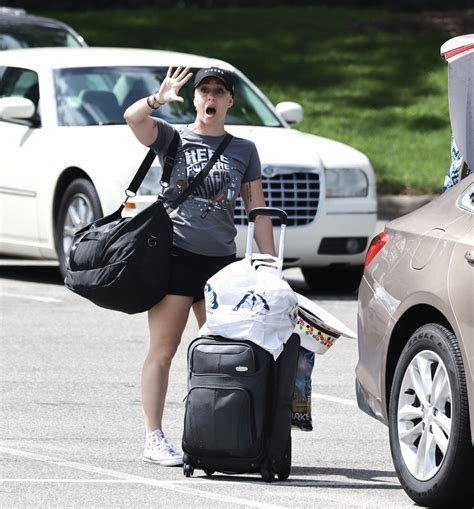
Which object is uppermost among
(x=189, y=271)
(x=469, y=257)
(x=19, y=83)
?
(x=469, y=257)

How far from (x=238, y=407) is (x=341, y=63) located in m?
19.0

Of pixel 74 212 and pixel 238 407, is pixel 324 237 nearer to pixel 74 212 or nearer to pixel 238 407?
pixel 74 212

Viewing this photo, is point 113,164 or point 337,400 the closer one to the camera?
point 337,400

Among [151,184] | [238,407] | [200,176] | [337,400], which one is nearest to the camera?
[238,407]

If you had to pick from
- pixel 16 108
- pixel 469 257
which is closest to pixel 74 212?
pixel 16 108

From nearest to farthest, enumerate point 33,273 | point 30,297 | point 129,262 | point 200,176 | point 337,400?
point 129,262 → point 200,176 → point 337,400 → point 30,297 → point 33,273

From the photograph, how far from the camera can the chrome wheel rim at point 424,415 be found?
621 centimetres

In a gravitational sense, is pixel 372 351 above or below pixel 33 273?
above

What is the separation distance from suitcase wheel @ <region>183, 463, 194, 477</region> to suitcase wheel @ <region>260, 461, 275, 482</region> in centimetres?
29

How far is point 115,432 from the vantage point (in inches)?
310

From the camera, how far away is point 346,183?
1284 cm

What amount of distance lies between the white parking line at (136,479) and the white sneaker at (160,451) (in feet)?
0.79

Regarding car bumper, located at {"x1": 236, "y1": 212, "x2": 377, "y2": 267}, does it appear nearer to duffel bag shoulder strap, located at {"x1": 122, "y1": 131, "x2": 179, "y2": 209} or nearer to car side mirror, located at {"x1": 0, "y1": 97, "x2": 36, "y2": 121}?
car side mirror, located at {"x1": 0, "y1": 97, "x2": 36, "y2": 121}

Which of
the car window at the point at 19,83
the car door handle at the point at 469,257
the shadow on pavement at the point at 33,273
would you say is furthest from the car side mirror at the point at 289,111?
the car door handle at the point at 469,257
